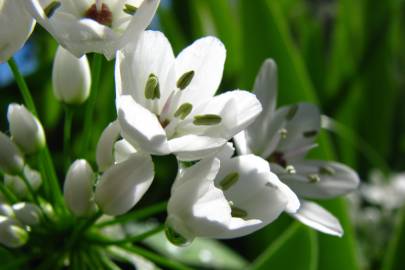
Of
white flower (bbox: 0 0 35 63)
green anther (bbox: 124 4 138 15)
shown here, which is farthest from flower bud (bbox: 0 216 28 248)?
green anther (bbox: 124 4 138 15)

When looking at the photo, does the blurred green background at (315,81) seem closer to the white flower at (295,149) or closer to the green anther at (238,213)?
the white flower at (295,149)

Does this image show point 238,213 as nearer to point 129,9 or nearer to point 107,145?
point 107,145

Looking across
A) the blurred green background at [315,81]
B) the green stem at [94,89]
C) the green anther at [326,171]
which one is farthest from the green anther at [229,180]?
the blurred green background at [315,81]

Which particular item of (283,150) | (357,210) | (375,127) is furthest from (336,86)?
(283,150)

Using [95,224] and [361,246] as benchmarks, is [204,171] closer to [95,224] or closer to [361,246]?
[95,224]

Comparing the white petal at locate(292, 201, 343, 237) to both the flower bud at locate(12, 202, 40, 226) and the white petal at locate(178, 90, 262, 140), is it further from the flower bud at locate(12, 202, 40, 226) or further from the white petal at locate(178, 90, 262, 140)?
the flower bud at locate(12, 202, 40, 226)

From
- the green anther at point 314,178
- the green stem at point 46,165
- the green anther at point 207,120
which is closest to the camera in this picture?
the green anther at point 207,120

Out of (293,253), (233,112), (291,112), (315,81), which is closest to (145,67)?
(233,112)

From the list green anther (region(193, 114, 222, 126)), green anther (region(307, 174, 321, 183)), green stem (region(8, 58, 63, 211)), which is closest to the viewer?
green anther (region(193, 114, 222, 126))
